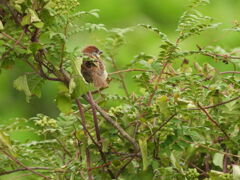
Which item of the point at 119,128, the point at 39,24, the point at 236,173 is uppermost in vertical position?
the point at 39,24

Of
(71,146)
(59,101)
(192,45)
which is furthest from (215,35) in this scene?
(59,101)

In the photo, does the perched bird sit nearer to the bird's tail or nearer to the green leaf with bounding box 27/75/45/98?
the bird's tail

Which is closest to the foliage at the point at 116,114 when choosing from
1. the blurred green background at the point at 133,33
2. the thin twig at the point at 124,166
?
the thin twig at the point at 124,166

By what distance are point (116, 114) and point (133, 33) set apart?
1772mm

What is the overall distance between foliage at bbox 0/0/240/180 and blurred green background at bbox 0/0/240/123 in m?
1.47

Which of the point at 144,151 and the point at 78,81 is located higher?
the point at 78,81

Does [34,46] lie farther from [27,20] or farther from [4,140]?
[4,140]

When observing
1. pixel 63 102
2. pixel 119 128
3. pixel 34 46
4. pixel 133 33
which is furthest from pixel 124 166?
pixel 133 33

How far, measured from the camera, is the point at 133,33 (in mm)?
3064

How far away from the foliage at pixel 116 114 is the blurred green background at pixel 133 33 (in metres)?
1.47

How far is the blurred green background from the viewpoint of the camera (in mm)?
2979

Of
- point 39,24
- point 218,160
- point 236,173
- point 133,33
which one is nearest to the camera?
point 39,24

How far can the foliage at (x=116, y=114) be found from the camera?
3.89ft

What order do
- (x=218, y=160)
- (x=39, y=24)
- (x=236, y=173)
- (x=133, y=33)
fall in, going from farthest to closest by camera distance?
(x=133, y=33) < (x=218, y=160) < (x=236, y=173) < (x=39, y=24)
